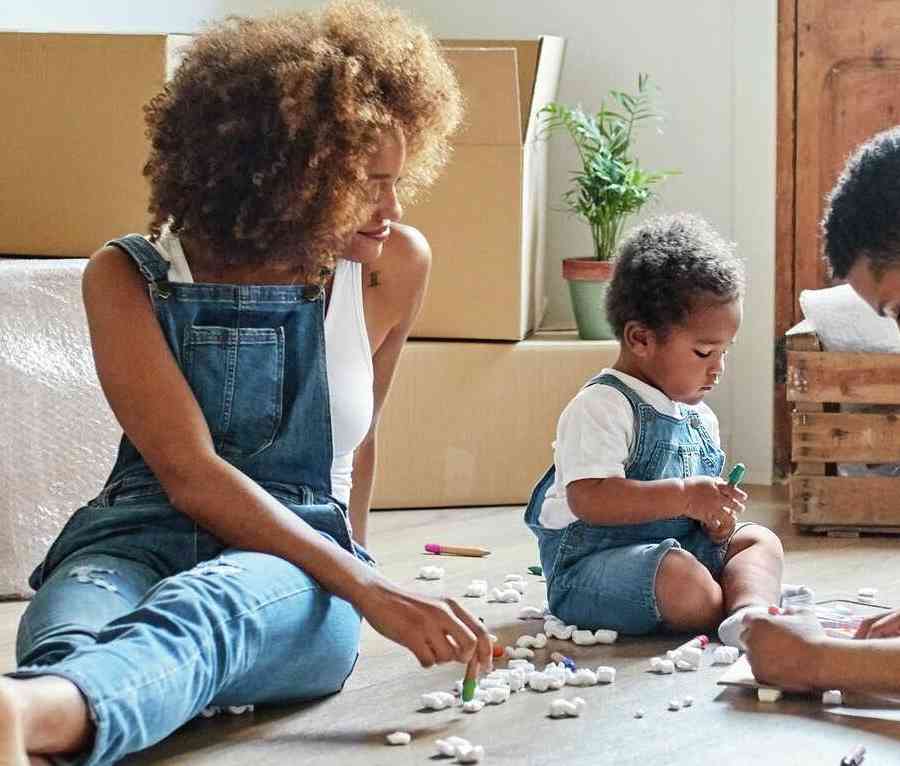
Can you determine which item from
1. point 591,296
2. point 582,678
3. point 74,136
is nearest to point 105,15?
point 74,136

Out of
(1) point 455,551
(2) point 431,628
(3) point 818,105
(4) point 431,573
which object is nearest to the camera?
(2) point 431,628

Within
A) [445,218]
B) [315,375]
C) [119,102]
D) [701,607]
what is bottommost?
[701,607]

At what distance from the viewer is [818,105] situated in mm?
2887

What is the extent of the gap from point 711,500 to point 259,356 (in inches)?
22.8

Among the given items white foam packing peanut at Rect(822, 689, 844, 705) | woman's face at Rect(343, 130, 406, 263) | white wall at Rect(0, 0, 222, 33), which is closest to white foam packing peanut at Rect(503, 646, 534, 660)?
white foam packing peanut at Rect(822, 689, 844, 705)

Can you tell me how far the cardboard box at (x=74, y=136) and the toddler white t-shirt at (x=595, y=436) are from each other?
2.85ft

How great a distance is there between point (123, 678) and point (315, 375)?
0.46 metres

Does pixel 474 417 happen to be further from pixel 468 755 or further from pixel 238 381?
pixel 468 755

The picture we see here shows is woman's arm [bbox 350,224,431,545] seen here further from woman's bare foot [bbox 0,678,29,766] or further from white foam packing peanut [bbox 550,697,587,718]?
woman's bare foot [bbox 0,678,29,766]

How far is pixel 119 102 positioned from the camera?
2344 mm

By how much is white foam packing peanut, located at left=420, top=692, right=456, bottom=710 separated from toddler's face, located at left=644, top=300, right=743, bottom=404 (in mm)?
539

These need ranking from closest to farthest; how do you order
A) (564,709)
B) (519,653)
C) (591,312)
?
(564,709) < (519,653) < (591,312)

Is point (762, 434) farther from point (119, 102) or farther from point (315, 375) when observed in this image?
point (315, 375)

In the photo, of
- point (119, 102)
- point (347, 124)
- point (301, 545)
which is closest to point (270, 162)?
point (347, 124)
